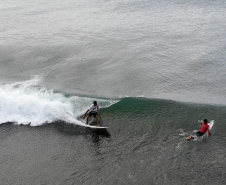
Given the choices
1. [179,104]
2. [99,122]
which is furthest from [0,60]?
[179,104]

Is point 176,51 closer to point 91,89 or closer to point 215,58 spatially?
point 215,58

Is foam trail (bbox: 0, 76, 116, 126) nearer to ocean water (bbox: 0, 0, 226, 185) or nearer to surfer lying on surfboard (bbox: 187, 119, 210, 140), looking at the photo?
ocean water (bbox: 0, 0, 226, 185)

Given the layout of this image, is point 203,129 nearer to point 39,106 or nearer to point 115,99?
point 115,99

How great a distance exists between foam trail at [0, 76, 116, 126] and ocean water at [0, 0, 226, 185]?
0.07 meters

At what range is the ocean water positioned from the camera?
12.4 metres

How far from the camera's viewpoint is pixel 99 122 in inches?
626

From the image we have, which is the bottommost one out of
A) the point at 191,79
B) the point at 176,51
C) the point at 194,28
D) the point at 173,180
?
the point at 173,180

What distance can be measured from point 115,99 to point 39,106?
5.56 m

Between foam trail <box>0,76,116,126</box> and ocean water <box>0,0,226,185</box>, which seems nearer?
ocean water <box>0,0,226,185</box>

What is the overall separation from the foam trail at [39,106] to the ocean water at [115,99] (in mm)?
71

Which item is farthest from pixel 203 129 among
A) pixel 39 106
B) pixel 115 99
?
pixel 39 106

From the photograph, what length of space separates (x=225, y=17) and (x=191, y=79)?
19.2 meters

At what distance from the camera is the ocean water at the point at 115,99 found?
12445 millimetres

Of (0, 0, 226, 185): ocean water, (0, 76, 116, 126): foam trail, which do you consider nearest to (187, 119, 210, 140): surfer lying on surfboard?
(0, 0, 226, 185): ocean water
